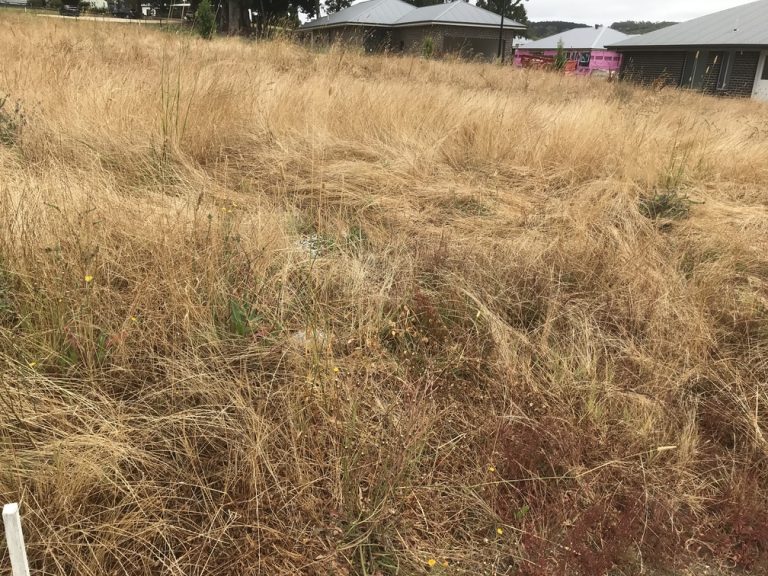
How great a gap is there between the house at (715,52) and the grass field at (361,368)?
18.8 m

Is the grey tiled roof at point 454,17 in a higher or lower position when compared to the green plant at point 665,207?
higher

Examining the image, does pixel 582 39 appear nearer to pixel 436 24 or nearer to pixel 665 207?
pixel 436 24

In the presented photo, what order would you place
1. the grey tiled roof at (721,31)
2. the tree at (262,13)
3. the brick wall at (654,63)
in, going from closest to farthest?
1. the tree at (262,13)
2. the grey tiled roof at (721,31)
3. the brick wall at (654,63)

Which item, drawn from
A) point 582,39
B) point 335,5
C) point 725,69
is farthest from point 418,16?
point 582,39

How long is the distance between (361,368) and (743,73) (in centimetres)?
2623

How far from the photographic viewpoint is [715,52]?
21703 mm

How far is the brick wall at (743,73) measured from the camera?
21.2 m

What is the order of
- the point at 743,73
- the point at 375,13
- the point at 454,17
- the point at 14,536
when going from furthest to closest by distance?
the point at 375,13, the point at 454,17, the point at 743,73, the point at 14,536

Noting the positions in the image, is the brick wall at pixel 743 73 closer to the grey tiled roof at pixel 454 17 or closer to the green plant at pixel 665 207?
the grey tiled roof at pixel 454 17

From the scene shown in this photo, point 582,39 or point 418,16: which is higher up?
point 582,39

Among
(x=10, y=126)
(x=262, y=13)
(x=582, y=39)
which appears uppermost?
(x=582, y=39)

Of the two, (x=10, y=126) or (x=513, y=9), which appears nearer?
(x=10, y=126)

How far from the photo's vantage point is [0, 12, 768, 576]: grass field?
1.42 m

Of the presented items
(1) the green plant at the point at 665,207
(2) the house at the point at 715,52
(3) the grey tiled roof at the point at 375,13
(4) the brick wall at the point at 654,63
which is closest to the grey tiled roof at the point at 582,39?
(3) the grey tiled roof at the point at 375,13
